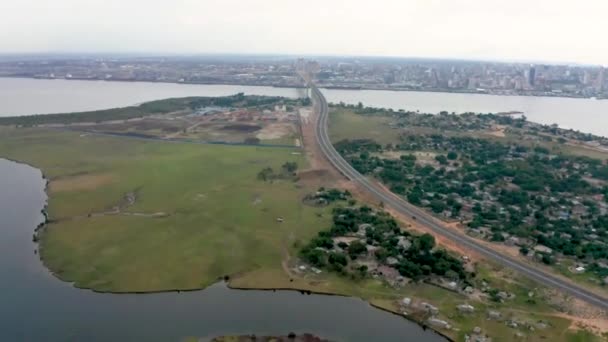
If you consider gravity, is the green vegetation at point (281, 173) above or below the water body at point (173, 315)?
above

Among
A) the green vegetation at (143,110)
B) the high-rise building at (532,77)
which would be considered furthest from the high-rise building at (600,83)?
the green vegetation at (143,110)

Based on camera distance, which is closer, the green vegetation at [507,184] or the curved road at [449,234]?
the curved road at [449,234]

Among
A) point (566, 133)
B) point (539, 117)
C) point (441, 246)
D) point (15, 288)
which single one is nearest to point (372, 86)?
point (539, 117)

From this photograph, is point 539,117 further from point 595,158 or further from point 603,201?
point 603,201

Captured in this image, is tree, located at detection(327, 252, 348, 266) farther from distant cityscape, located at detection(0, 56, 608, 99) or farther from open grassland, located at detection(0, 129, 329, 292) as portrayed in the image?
distant cityscape, located at detection(0, 56, 608, 99)

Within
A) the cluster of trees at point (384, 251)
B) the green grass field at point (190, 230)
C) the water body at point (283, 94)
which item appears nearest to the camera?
the green grass field at point (190, 230)

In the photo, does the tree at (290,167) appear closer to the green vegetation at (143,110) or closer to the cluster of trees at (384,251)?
the cluster of trees at (384,251)
